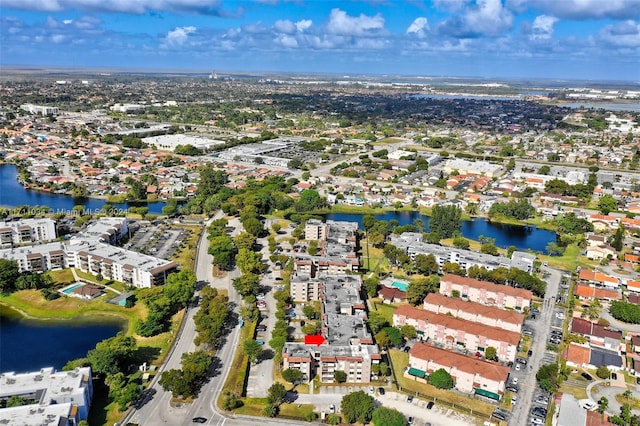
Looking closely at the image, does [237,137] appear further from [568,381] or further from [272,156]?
[568,381]

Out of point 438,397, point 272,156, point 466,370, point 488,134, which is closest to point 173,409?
point 438,397

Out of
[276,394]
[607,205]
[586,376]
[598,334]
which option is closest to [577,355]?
[586,376]

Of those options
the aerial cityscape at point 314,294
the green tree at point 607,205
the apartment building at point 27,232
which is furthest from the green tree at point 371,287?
the green tree at point 607,205

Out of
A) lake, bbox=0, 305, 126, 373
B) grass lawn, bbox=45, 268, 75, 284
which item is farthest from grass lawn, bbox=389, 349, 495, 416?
grass lawn, bbox=45, 268, 75, 284

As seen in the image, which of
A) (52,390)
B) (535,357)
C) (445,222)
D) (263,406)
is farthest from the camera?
(445,222)

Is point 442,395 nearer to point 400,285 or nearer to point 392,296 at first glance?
point 392,296

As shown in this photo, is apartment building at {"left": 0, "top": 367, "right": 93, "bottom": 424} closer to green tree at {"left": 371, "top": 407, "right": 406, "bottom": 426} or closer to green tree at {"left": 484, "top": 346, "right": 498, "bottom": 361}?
green tree at {"left": 371, "top": 407, "right": 406, "bottom": 426}
